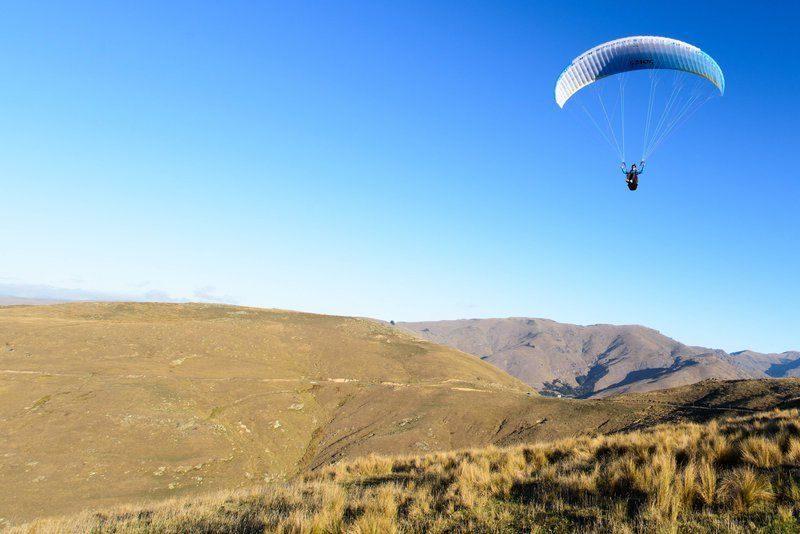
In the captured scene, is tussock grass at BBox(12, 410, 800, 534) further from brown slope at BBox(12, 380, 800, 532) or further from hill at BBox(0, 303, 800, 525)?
hill at BBox(0, 303, 800, 525)

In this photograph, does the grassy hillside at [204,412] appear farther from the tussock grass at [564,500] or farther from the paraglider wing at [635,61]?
the paraglider wing at [635,61]

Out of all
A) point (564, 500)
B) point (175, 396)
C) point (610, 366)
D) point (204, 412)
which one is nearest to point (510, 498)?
point (564, 500)

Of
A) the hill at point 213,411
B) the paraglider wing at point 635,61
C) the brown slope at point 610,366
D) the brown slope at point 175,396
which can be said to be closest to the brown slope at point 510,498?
the brown slope at point 175,396

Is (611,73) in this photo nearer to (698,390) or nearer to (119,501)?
(698,390)

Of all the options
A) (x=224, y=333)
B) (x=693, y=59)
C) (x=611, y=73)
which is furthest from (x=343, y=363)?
(x=693, y=59)

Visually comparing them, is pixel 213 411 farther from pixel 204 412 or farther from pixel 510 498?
pixel 510 498

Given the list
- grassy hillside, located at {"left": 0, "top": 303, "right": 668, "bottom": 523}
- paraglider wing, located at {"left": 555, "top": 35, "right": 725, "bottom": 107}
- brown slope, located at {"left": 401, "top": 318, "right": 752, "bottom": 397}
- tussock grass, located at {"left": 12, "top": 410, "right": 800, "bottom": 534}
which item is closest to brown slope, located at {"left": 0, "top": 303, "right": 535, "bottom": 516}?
grassy hillside, located at {"left": 0, "top": 303, "right": 668, "bottom": 523}
